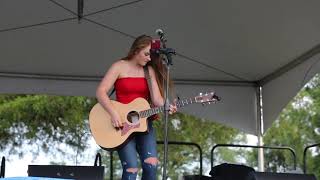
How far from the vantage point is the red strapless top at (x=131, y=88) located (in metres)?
3.61

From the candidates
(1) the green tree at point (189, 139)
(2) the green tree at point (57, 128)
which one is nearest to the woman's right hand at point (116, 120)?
(2) the green tree at point (57, 128)

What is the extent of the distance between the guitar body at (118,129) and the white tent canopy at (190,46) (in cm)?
148

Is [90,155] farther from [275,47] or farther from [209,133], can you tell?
[275,47]

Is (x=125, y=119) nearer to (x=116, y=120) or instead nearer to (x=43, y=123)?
(x=116, y=120)

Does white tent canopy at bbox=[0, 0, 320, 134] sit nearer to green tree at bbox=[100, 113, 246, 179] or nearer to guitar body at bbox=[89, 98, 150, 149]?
guitar body at bbox=[89, 98, 150, 149]

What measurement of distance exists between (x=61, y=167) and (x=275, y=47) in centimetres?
247

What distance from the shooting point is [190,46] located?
5.63 meters

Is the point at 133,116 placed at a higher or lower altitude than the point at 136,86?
lower

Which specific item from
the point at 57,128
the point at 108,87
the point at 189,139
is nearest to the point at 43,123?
the point at 57,128

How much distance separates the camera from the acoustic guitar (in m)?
3.53

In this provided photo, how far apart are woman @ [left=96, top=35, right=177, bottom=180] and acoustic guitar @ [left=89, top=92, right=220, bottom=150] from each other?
0.04 meters

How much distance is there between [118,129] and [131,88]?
0.28 metres

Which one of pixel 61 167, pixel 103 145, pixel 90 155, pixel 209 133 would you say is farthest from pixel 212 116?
pixel 209 133

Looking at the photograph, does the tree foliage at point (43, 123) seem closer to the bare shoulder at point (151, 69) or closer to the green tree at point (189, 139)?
the green tree at point (189, 139)
